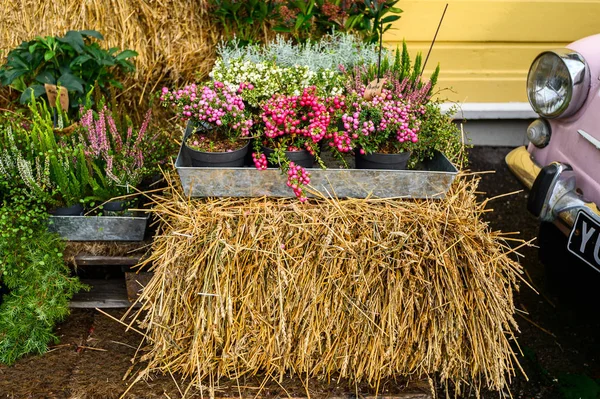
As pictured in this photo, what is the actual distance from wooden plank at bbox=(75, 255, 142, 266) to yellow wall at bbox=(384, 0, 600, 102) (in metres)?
2.28

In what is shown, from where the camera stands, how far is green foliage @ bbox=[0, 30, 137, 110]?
8.04ft

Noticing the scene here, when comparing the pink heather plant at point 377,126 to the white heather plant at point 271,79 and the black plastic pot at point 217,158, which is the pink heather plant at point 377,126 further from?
the black plastic pot at point 217,158

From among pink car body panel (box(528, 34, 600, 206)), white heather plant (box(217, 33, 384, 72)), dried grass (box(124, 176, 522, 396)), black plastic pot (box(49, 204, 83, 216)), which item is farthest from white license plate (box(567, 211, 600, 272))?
black plastic pot (box(49, 204, 83, 216))

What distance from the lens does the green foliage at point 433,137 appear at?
2.07 meters

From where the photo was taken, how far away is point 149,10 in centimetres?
264

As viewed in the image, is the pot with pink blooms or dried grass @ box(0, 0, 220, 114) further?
dried grass @ box(0, 0, 220, 114)

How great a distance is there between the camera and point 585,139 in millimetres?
2104

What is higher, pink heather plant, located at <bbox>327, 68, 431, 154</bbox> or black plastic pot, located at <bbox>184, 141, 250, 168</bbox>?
pink heather plant, located at <bbox>327, 68, 431, 154</bbox>

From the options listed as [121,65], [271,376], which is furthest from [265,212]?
[121,65]

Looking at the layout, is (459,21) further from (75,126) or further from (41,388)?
(41,388)

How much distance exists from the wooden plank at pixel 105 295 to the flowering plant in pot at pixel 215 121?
0.70m

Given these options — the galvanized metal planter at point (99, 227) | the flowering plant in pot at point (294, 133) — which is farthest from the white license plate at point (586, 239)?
the galvanized metal planter at point (99, 227)

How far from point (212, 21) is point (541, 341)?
224 centimetres

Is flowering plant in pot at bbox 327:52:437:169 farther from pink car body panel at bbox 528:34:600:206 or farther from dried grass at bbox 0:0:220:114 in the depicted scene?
dried grass at bbox 0:0:220:114
